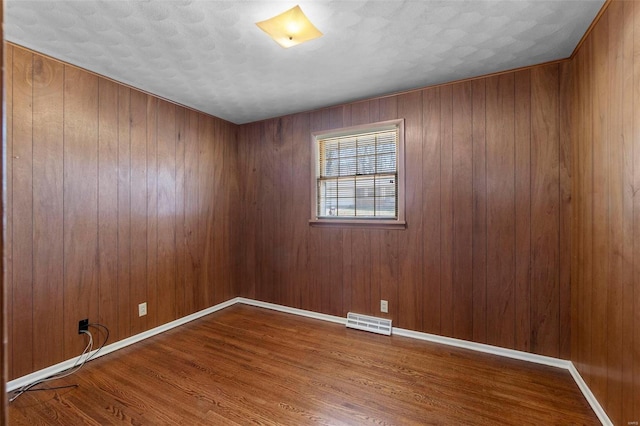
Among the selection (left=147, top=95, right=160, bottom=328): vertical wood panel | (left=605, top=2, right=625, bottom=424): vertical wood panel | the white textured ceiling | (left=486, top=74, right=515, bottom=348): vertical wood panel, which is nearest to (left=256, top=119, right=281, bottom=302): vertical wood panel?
the white textured ceiling

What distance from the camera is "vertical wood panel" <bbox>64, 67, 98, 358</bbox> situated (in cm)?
217

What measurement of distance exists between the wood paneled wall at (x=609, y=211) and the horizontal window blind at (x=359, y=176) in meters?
1.41

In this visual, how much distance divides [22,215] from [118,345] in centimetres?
135

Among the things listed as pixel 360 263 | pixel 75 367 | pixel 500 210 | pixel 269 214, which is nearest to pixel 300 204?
pixel 269 214

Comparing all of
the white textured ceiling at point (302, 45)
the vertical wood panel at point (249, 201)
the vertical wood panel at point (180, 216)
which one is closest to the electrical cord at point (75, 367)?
the vertical wood panel at point (180, 216)

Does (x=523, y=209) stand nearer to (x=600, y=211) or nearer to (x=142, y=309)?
(x=600, y=211)

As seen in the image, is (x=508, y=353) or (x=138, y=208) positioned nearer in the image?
(x=508, y=353)

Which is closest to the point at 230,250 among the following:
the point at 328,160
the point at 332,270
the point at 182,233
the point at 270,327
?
the point at 182,233

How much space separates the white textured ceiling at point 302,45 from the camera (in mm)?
1585

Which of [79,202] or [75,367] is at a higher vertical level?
[79,202]

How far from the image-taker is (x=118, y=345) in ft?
8.09

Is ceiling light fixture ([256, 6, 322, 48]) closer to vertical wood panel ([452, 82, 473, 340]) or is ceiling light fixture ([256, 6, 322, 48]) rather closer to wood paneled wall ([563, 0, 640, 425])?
vertical wood panel ([452, 82, 473, 340])

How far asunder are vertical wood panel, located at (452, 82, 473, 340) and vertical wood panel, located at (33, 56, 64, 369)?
3357 mm

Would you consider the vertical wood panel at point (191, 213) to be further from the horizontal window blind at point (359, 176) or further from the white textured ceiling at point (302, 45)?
the horizontal window blind at point (359, 176)
